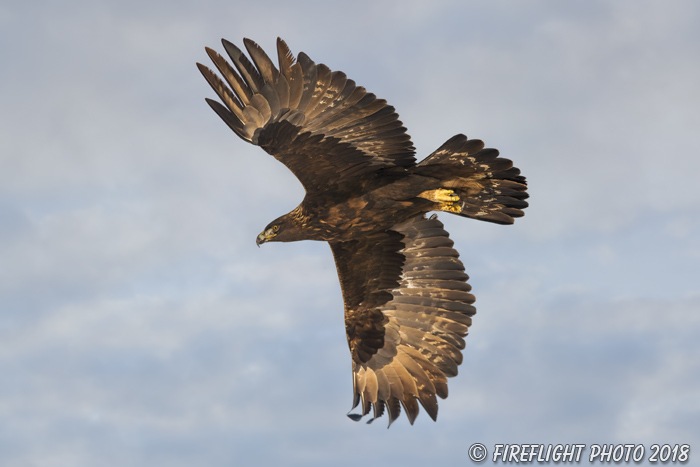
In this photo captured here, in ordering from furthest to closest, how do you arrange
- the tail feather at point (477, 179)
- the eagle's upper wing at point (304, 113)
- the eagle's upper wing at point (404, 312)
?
the eagle's upper wing at point (404, 312) → the tail feather at point (477, 179) → the eagle's upper wing at point (304, 113)

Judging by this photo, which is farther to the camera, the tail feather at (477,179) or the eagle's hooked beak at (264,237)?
the eagle's hooked beak at (264,237)

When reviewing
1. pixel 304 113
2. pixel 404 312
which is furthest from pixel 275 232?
pixel 404 312

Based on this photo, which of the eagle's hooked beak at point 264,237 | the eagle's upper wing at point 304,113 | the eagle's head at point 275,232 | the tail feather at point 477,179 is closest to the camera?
the eagle's upper wing at point 304,113

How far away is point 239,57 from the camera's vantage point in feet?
31.9

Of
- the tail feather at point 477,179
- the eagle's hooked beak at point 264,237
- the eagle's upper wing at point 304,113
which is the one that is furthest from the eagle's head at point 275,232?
the tail feather at point 477,179

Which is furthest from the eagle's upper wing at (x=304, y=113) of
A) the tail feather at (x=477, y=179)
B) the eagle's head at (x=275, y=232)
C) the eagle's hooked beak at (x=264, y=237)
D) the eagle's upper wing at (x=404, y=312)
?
the eagle's upper wing at (x=404, y=312)

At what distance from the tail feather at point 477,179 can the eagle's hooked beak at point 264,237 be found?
2.19 m

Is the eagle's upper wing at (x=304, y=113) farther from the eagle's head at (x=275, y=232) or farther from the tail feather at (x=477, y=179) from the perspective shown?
the eagle's head at (x=275, y=232)

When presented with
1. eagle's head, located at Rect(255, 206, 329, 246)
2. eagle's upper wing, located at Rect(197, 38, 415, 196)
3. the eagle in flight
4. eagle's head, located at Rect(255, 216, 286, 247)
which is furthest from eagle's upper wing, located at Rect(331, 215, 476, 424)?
eagle's upper wing, located at Rect(197, 38, 415, 196)

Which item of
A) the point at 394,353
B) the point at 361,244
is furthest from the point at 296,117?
the point at 394,353

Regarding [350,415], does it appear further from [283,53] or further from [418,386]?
[283,53]

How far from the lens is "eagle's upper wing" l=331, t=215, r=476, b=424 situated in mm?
12492

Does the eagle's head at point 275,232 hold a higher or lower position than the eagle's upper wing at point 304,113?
lower

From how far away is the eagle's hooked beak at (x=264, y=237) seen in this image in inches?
464
